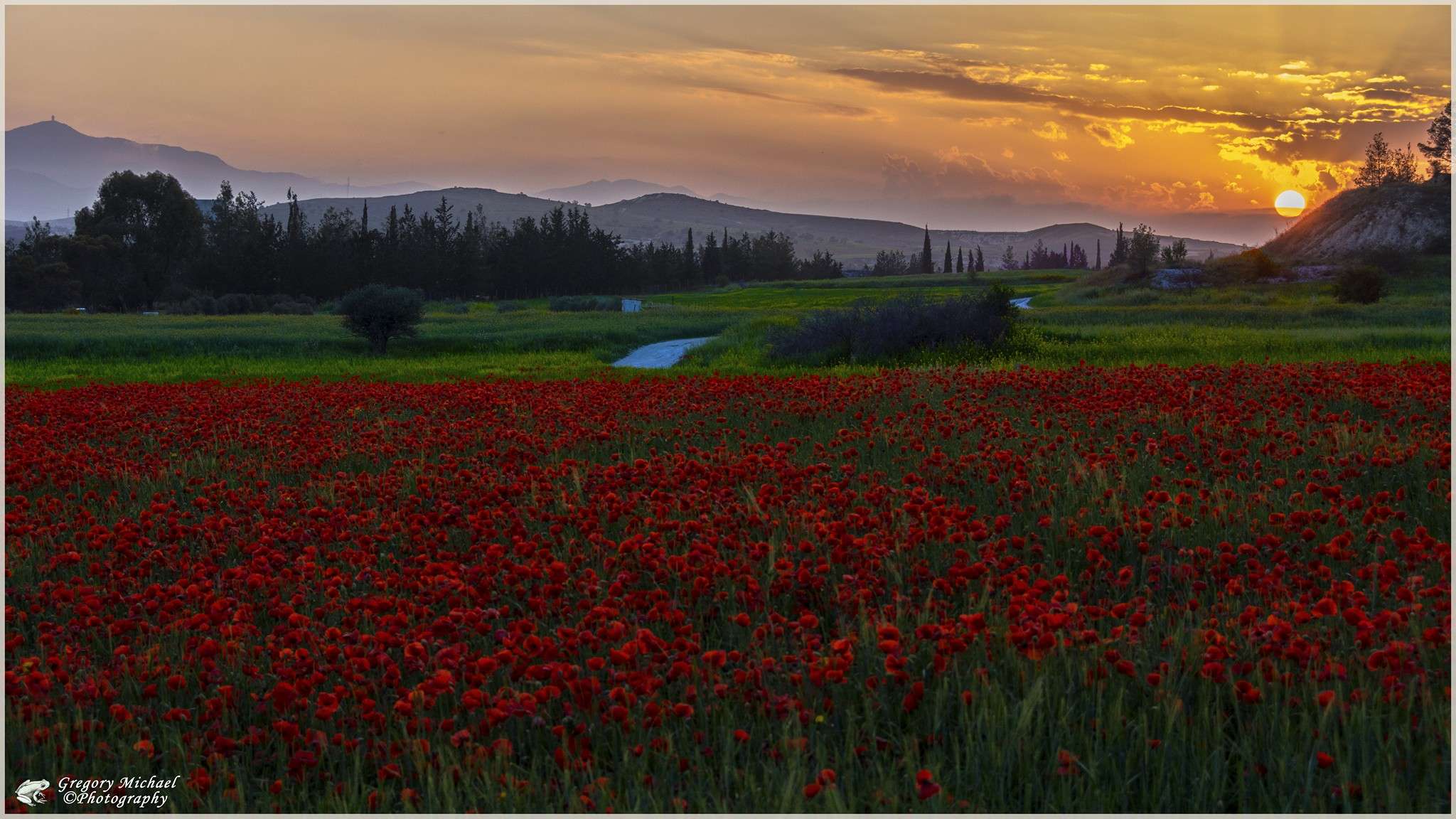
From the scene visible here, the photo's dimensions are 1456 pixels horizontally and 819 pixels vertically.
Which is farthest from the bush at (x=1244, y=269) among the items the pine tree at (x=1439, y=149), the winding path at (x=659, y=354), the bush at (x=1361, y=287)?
the winding path at (x=659, y=354)

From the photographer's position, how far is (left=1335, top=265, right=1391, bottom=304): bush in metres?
45.9

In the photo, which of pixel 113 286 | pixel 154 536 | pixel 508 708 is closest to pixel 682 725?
pixel 508 708

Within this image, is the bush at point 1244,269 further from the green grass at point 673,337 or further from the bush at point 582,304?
the bush at point 582,304

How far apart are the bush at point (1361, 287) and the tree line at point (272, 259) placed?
220 feet

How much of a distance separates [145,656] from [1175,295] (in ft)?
183

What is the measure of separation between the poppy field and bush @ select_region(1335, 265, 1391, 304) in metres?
42.2

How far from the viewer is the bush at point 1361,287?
4594cm

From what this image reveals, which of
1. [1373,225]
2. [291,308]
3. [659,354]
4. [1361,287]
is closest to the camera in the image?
[659,354]

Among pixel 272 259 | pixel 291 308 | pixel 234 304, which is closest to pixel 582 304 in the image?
pixel 291 308

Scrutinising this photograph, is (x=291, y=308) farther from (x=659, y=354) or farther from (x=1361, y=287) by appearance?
(x=1361, y=287)

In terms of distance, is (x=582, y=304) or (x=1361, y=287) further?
(x=582, y=304)

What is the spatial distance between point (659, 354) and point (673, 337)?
325 inches

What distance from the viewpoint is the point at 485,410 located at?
44.1 ft

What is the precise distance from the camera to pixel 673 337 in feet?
137
